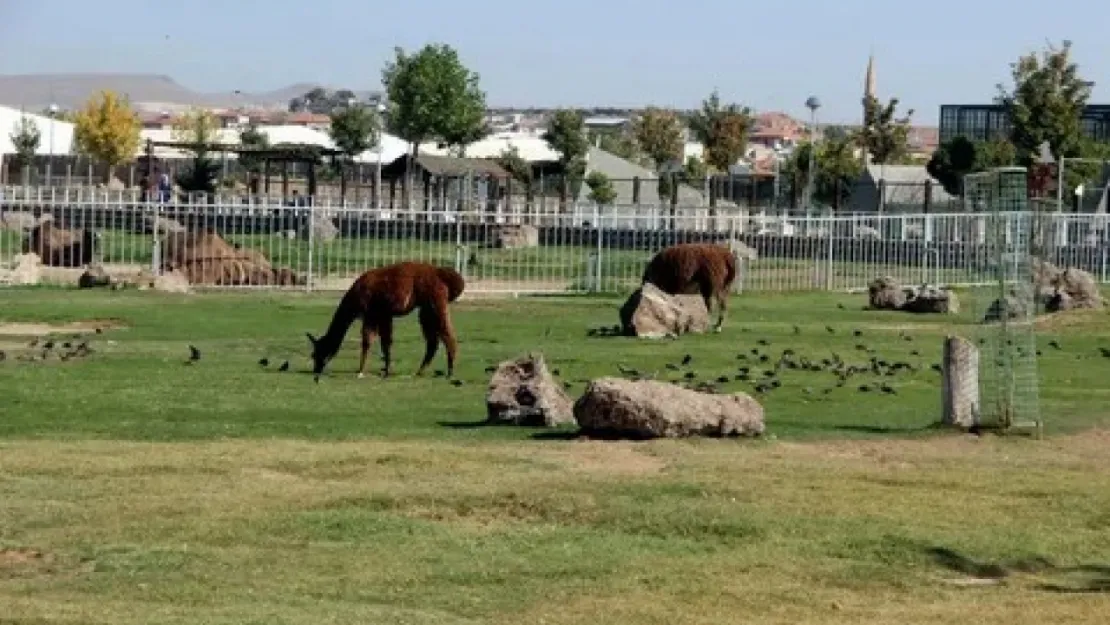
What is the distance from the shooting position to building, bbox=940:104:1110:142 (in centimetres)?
10625

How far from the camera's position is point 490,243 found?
5597 centimetres

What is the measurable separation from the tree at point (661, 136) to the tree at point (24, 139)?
32856mm

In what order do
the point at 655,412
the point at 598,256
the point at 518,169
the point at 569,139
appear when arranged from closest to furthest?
the point at 655,412 → the point at 598,256 → the point at 518,169 → the point at 569,139

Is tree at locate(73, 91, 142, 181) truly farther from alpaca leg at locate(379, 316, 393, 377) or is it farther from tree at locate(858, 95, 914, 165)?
alpaca leg at locate(379, 316, 393, 377)

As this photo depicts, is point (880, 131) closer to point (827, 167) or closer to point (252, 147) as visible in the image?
point (827, 167)

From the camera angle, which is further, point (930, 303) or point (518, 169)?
point (518, 169)

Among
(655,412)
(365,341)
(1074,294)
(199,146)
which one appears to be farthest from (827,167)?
(655,412)

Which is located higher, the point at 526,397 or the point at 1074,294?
the point at 1074,294

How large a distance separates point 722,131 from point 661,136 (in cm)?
1063

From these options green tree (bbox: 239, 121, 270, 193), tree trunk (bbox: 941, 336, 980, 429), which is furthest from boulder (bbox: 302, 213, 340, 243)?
green tree (bbox: 239, 121, 270, 193)

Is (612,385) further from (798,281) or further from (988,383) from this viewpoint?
(798,281)

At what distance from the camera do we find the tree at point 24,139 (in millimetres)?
103125

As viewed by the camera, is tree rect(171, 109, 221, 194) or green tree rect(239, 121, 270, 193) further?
green tree rect(239, 121, 270, 193)

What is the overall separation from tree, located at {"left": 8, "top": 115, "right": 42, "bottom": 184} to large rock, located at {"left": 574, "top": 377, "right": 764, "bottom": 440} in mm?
81240
